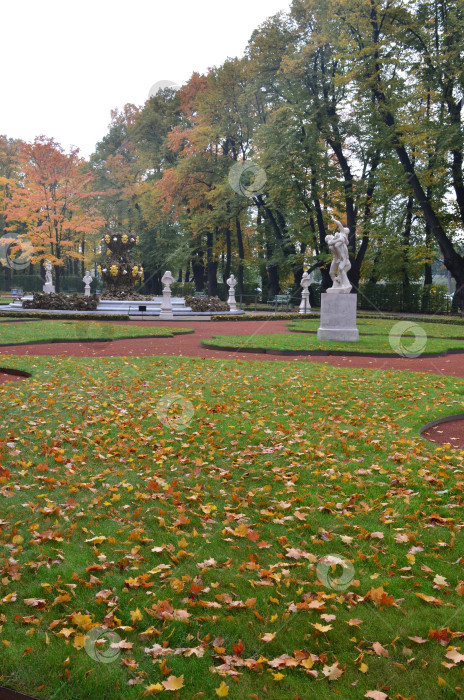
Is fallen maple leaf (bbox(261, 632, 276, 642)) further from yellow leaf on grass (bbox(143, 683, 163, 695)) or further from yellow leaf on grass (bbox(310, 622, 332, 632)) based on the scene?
yellow leaf on grass (bbox(143, 683, 163, 695))

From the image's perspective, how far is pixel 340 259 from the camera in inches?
670

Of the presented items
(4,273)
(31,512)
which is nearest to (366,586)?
(31,512)

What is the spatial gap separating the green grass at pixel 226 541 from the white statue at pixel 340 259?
9.44 metres

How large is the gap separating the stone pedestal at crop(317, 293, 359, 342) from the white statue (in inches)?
9.9

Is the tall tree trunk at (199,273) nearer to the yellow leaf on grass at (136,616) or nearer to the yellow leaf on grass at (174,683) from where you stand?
the yellow leaf on grass at (136,616)

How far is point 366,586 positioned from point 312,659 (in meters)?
0.82

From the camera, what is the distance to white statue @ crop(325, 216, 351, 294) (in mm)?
16844

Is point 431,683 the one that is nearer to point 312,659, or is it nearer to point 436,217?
point 312,659

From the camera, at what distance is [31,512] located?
451cm

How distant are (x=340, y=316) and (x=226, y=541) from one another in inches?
539

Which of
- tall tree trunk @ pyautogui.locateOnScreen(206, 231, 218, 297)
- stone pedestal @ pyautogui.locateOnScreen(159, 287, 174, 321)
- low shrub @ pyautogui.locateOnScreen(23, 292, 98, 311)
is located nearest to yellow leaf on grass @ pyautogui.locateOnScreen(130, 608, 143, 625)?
stone pedestal @ pyautogui.locateOnScreen(159, 287, 174, 321)

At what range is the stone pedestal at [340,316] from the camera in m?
17.1

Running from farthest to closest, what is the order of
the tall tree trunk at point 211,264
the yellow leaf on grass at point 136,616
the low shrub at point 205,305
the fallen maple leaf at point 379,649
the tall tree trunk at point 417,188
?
the tall tree trunk at point 211,264
the low shrub at point 205,305
the tall tree trunk at point 417,188
the yellow leaf on grass at point 136,616
the fallen maple leaf at point 379,649

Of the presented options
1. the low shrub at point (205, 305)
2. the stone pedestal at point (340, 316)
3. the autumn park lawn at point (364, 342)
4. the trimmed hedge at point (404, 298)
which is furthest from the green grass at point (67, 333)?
the trimmed hedge at point (404, 298)
